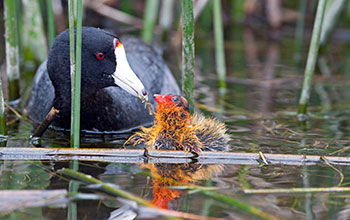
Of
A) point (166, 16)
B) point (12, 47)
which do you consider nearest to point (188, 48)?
point (12, 47)

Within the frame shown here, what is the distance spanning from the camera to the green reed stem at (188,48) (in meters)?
3.23

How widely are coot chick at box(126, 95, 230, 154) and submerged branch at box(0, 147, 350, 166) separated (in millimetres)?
86

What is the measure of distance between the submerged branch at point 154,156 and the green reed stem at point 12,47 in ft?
4.50

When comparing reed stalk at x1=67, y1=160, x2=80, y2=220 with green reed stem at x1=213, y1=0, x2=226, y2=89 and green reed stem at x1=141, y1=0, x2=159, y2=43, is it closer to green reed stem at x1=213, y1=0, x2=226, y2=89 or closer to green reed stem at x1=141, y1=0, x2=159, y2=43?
green reed stem at x1=213, y1=0, x2=226, y2=89

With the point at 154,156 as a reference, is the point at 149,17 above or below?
above

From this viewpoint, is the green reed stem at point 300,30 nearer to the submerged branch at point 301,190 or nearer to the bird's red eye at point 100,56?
the bird's red eye at point 100,56

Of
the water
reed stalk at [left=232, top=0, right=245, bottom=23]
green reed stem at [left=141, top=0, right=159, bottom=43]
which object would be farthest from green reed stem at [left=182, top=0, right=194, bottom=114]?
reed stalk at [left=232, top=0, right=245, bottom=23]

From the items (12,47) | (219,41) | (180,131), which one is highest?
(219,41)

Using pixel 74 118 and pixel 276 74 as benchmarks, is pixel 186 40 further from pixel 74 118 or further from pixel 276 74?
pixel 276 74

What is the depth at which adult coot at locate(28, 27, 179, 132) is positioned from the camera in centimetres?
334

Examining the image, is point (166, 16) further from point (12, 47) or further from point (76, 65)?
point (76, 65)

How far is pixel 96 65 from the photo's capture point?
339 cm

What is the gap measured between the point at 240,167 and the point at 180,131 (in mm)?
398

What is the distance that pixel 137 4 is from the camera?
9.10m
